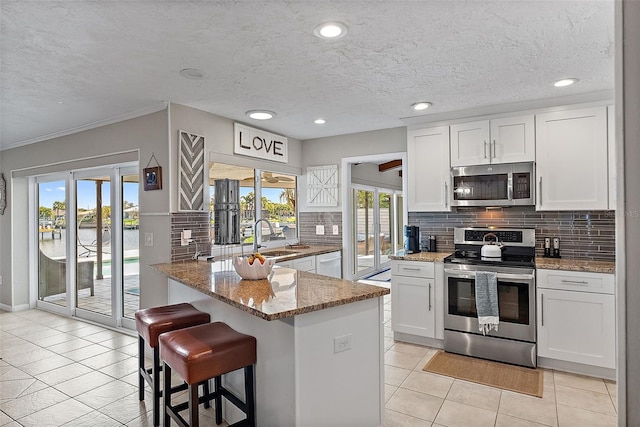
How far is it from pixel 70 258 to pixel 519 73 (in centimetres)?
538

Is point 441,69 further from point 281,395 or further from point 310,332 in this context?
point 281,395

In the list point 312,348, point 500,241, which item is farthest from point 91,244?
point 500,241

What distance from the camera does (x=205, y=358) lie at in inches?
72.3

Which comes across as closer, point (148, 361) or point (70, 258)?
point (148, 361)

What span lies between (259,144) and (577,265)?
3.44 meters

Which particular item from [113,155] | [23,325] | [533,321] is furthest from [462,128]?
[23,325]

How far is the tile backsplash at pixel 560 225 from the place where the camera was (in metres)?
3.42

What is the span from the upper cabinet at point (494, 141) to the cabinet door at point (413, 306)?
1320 mm

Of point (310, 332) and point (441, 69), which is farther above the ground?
point (441, 69)

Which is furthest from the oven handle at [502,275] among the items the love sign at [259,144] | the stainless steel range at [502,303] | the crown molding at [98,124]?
the crown molding at [98,124]

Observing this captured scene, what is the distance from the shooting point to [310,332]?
6.12 ft

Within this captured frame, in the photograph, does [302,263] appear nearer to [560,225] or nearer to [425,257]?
[425,257]

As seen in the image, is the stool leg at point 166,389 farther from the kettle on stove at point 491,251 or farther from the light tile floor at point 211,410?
the kettle on stove at point 491,251

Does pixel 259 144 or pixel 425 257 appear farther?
pixel 259 144
